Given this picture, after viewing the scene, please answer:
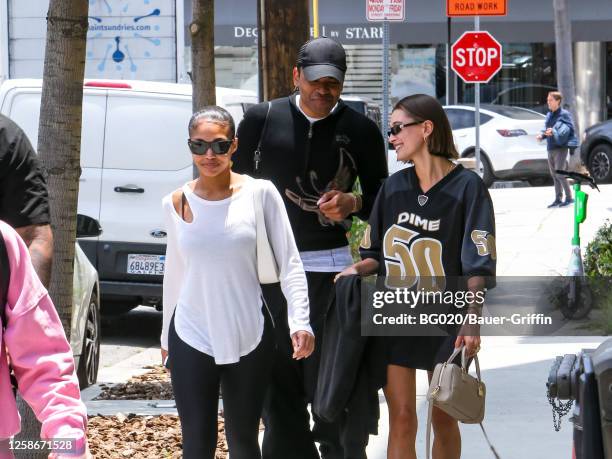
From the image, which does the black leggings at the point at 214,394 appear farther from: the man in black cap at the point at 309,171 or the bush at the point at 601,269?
the bush at the point at 601,269

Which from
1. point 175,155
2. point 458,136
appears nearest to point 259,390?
point 175,155

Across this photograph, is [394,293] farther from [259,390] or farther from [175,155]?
[175,155]

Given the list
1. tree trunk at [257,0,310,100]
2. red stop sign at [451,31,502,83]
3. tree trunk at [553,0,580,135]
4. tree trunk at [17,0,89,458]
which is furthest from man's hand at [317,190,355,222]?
tree trunk at [553,0,580,135]

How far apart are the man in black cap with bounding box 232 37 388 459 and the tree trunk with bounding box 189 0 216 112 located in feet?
10.4

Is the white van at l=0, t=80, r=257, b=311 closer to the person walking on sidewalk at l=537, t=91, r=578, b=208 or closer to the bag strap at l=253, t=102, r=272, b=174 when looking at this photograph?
the bag strap at l=253, t=102, r=272, b=174

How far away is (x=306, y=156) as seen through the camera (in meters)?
5.49

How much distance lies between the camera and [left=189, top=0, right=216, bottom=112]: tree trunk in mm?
8594

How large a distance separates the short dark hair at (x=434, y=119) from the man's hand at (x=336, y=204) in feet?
1.38

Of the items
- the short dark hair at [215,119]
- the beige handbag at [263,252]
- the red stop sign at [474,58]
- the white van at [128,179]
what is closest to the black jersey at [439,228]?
the beige handbag at [263,252]

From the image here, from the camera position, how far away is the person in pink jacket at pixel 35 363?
299cm

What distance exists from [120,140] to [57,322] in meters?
7.74

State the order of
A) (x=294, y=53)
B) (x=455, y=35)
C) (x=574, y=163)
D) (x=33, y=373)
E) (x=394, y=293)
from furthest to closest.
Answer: (x=455, y=35) → (x=574, y=163) → (x=294, y=53) → (x=394, y=293) → (x=33, y=373)

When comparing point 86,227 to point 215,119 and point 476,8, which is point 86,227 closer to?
point 215,119

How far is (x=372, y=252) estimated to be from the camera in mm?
5293
